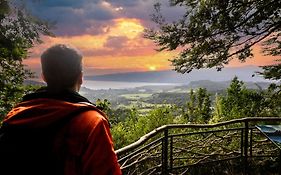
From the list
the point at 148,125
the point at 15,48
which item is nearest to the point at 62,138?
the point at 15,48

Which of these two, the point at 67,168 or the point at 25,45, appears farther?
the point at 25,45

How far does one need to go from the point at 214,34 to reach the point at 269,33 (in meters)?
1.49

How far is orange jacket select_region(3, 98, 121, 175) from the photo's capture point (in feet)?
5.88

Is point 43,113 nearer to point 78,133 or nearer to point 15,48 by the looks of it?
point 78,133

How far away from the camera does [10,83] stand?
49.0ft

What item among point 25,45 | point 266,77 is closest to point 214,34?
point 266,77

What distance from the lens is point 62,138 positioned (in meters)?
1.83

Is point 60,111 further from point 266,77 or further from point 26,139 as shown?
point 266,77

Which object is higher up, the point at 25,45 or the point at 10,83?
the point at 25,45

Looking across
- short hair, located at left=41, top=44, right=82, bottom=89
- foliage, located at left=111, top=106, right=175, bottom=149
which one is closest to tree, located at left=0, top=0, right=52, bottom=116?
foliage, located at left=111, top=106, right=175, bottom=149

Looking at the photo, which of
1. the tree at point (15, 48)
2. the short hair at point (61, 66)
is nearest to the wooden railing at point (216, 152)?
the short hair at point (61, 66)

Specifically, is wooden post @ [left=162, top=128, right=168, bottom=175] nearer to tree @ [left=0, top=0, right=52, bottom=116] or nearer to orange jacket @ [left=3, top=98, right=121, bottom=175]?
orange jacket @ [left=3, top=98, right=121, bottom=175]

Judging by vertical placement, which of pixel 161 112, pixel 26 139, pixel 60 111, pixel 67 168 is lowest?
pixel 161 112

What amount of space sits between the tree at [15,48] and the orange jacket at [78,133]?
40.5 ft
